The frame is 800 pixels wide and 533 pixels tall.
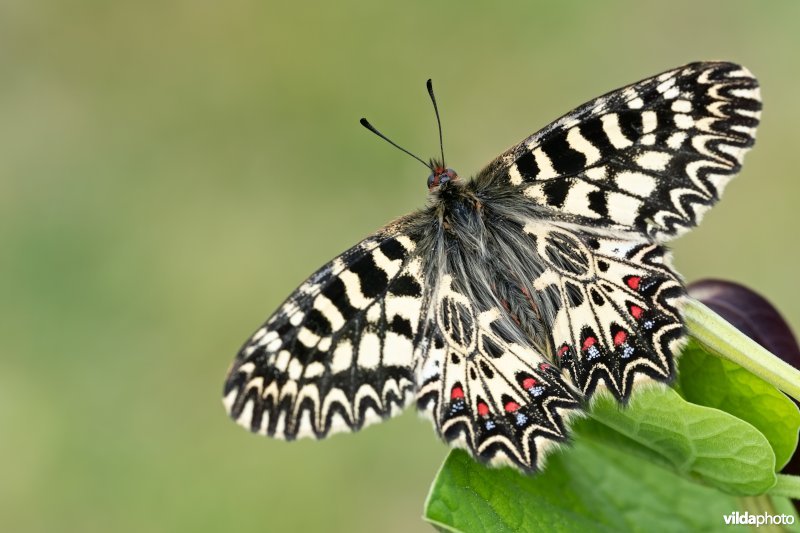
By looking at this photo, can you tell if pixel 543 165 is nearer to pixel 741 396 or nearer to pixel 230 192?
pixel 741 396

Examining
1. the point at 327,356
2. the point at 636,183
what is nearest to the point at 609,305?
the point at 636,183

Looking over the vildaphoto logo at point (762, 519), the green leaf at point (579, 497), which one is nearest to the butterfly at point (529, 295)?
the green leaf at point (579, 497)

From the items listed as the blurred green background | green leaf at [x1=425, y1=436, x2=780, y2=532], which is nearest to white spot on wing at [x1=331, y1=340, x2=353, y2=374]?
green leaf at [x1=425, y1=436, x2=780, y2=532]

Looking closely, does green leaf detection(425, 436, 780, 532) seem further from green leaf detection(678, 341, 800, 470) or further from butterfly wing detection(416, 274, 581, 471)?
green leaf detection(678, 341, 800, 470)

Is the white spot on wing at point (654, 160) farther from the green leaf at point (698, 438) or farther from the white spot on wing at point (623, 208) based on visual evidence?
the green leaf at point (698, 438)

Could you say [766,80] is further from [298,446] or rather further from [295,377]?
[295,377]

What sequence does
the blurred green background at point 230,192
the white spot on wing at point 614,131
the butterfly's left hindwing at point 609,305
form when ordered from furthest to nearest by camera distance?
the blurred green background at point 230,192 < the white spot on wing at point 614,131 < the butterfly's left hindwing at point 609,305

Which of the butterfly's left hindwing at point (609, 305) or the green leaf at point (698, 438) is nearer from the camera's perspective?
the green leaf at point (698, 438)

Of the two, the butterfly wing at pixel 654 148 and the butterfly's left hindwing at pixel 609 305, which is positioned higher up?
the butterfly wing at pixel 654 148
